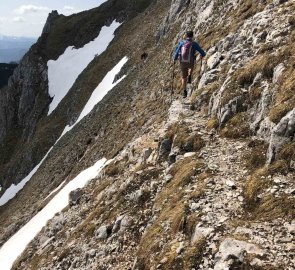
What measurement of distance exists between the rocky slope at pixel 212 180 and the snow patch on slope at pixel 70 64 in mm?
57554

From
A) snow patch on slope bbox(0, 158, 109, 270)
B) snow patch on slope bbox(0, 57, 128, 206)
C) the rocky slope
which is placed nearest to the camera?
the rocky slope

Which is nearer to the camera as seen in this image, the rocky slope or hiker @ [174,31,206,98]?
the rocky slope

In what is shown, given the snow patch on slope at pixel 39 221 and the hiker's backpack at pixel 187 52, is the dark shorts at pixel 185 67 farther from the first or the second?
the snow patch on slope at pixel 39 221

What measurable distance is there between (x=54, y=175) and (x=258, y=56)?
98.5ft

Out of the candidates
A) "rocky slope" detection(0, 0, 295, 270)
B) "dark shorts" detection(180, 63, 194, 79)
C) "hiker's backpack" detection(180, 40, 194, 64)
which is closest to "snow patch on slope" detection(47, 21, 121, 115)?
"rocky slope" detection(0, 0, 295, 270)

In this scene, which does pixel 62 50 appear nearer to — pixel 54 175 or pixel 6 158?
pixel 6 158

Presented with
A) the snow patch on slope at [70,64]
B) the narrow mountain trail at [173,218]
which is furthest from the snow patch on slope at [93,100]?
the narrow mountain trail at [173,218]

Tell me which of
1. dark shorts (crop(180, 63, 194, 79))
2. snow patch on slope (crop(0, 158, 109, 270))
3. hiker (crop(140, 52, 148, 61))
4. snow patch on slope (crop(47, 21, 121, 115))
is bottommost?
snow patch on slope (crop(0, 158, 109, 270))

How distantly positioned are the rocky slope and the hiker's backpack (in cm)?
133

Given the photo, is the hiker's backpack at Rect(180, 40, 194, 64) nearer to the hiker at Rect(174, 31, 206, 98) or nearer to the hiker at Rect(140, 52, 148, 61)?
the hiker at Rect(174, 31, 206, 98)

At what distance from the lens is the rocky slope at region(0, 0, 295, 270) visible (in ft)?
33.5

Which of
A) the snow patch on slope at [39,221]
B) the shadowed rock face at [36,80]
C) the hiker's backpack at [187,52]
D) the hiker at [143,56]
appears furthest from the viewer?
the shadowed rock face at [36,80]

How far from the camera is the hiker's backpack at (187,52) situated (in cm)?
2114

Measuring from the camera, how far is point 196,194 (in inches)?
487
